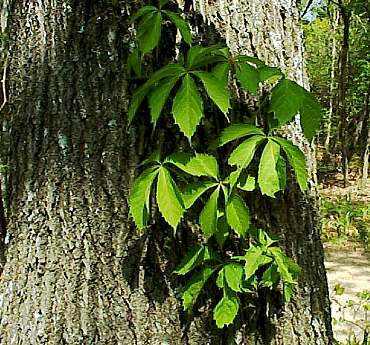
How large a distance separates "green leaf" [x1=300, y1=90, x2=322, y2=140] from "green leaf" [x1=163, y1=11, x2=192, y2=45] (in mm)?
313

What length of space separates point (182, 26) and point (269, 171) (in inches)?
15.8

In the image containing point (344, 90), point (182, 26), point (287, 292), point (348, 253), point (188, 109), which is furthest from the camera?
point (344, 90)

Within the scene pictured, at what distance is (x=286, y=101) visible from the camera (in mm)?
1352

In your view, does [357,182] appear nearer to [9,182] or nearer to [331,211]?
[331,211]

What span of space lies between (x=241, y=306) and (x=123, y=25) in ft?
2.56

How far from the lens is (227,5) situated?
5.19ft

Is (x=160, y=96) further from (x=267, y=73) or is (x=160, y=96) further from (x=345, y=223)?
(x=345, y=223)

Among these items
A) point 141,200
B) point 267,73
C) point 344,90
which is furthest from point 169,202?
point 344,90

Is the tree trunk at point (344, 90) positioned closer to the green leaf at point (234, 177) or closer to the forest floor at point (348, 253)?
the forest floor at point (348, 253)

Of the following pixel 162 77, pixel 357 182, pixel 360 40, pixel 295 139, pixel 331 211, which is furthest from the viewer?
pixel 360 40

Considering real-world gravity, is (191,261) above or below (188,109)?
below

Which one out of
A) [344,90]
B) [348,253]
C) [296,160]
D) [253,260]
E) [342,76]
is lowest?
[348,253]

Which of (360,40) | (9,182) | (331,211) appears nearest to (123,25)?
(9,182)

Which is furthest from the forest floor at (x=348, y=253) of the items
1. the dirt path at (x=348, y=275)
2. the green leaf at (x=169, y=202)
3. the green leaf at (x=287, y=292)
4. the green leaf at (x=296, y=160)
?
the green leaf at (x=169, y=202)
